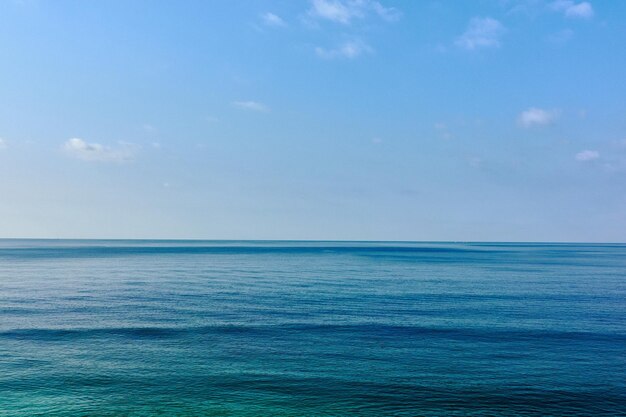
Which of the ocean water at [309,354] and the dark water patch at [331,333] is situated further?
the dark water patch at [331,333]

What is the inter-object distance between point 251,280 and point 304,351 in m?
62.4

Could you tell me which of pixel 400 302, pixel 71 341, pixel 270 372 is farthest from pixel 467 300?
pixel 71 341

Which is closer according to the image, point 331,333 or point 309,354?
point 309,354

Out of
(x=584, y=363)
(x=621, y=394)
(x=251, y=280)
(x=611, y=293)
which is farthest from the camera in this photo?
(x=251, y=280)

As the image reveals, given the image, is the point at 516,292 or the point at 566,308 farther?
the point at 516,292

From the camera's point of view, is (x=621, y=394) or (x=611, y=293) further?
(x=611, y=293)

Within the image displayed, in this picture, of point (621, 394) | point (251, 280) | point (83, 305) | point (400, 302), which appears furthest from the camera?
point (251, 280)

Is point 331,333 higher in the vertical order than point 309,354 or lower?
higher

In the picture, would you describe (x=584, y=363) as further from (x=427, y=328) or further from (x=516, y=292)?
(x=516, y=292)

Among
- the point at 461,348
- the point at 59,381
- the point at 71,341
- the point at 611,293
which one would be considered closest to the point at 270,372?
the point at 59,381

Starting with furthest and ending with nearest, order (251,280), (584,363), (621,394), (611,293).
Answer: (251,280)
(611,293)
(584,363)
(621,394)

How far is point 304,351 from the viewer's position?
46531mm

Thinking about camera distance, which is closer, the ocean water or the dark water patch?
the ocean water

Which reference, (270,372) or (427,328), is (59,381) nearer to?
(270,372)
